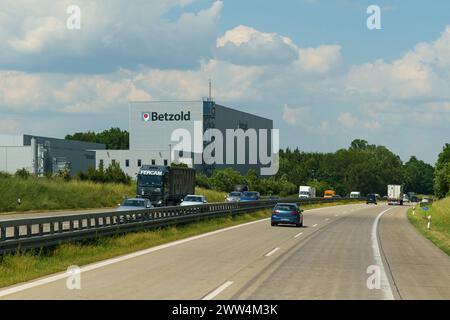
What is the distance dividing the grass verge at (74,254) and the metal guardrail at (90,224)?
0.23m

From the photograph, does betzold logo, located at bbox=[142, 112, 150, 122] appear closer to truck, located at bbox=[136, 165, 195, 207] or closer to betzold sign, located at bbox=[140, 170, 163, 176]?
truck, located at bbox=[136, 165, 195, 207]

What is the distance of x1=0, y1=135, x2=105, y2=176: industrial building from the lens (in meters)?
111

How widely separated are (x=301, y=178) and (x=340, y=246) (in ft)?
525

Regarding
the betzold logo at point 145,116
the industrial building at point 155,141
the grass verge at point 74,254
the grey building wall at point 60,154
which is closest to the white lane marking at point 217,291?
the grass verge at point 74,254

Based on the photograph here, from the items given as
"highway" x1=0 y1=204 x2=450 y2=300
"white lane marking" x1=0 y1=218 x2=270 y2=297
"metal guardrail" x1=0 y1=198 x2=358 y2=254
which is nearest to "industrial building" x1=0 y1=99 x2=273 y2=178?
"metal guardrail" x1=0 y1=198 x2=358 y2=254

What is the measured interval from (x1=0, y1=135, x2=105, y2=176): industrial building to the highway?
74.5m

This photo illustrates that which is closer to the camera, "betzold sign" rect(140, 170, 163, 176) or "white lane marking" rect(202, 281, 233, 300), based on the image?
"white lane marking" rect(202, 281, 233, 300)

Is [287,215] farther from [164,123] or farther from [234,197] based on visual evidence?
[164,123]

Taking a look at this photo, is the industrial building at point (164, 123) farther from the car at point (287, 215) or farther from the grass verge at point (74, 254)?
the grass verge at point (74, 254)

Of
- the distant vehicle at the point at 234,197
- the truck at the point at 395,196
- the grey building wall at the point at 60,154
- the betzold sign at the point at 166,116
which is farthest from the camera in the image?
the betzold sign at the point at 166,116

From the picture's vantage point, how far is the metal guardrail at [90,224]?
54.4 feet

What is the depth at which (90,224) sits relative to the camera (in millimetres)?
21484
